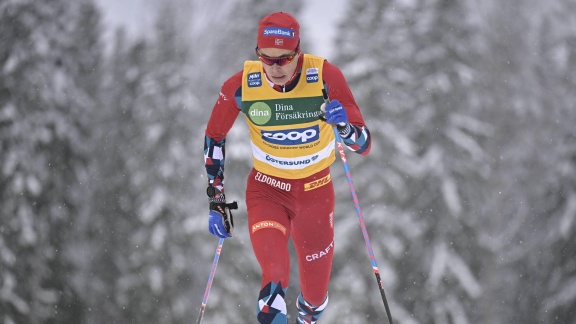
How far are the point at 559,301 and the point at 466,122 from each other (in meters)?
5.01

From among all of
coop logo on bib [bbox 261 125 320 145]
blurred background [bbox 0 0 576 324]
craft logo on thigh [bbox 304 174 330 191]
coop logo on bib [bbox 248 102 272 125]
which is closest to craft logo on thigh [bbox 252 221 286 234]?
craft logo on thigh [bbox 304 174 330 191]

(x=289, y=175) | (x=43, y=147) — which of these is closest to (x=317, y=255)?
(x=289, y=175)

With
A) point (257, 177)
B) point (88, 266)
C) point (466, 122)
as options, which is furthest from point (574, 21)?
point (257, 177)

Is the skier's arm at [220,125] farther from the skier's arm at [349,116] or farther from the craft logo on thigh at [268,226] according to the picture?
the skier's arm at [349,116]

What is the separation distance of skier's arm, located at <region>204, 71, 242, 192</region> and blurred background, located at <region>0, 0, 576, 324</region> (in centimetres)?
1024

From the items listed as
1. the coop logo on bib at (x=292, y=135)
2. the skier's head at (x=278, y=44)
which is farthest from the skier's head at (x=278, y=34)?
the coop logo on bib at (x=292, y=135)

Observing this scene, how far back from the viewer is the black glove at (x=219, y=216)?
541 centimetres

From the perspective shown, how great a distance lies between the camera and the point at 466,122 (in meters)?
A: 17.5

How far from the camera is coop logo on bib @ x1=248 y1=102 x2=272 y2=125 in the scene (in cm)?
534

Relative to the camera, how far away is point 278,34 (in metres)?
4.93

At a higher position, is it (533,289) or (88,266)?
(88,266)

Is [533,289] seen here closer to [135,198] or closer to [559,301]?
[559,301]

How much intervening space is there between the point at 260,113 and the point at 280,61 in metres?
0.54

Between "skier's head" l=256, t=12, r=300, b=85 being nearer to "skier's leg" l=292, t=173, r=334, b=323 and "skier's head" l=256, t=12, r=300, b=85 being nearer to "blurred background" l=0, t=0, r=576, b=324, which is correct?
"skier's leg" l=292, t=173, r=334, b=323
